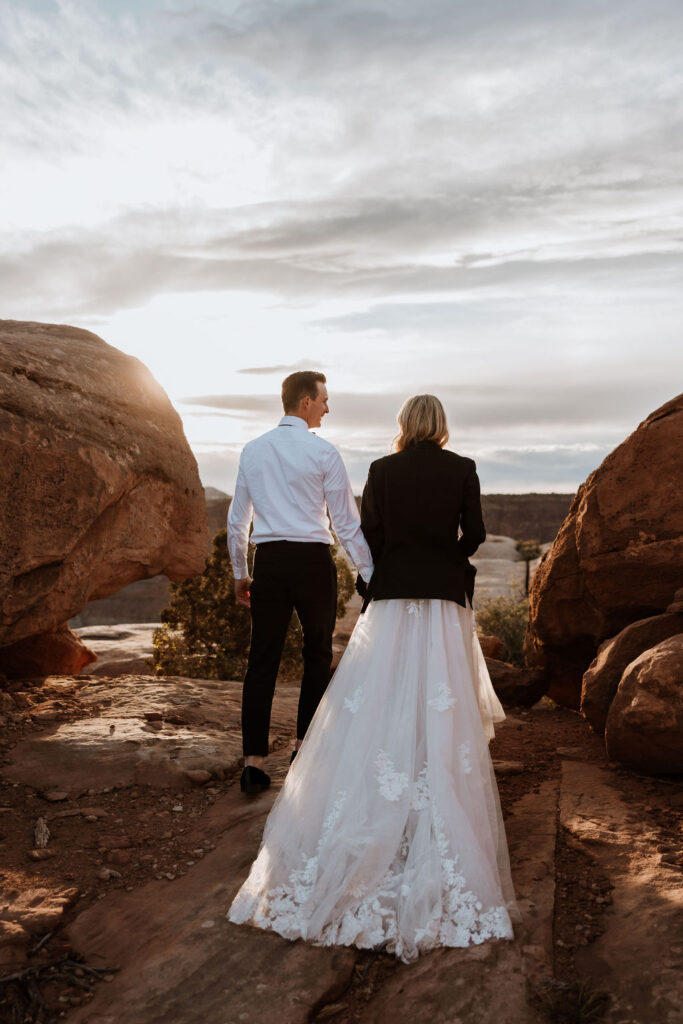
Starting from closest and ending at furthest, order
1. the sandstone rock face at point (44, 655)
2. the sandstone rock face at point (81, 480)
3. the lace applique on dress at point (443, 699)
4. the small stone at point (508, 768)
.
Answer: the lace applique on dress at point (443, 699)
the small stone at point (508, 768)
the sandstone rock face at point (81, 480)
the sandstone rock face at point (44, 655)

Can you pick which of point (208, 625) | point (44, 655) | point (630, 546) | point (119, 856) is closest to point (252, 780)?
point (119, 856)

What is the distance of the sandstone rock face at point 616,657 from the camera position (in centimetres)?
622

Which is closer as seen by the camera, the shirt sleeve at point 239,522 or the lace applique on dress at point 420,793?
the lace applique on dress at point 420,793

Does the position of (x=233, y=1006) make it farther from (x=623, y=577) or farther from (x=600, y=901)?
(x=623, y=577)

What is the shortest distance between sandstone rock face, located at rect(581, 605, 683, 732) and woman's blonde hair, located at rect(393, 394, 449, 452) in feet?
8.67

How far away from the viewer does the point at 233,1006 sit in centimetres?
324

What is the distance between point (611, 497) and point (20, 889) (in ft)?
16.3

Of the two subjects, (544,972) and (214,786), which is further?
(214,786)

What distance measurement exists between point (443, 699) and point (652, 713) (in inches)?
69.5

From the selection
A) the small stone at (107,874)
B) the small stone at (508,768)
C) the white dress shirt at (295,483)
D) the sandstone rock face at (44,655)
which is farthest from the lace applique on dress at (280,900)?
the sandstone rock face at (44,655)

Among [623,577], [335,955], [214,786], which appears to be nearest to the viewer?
[335,955]

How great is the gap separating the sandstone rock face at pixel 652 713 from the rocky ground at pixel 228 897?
0.58 ft

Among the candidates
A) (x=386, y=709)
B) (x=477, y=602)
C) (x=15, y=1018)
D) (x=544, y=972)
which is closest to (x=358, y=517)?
(x=386, y=709)

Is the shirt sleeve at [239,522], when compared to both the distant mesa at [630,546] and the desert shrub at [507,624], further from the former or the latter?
the desert shrub at [507,624]
